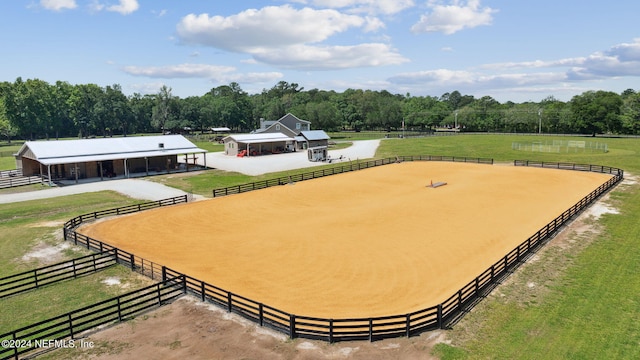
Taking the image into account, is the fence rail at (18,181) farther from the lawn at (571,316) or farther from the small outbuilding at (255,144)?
the lawn at (571,316)

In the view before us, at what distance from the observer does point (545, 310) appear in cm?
1692

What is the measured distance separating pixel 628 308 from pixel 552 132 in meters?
112

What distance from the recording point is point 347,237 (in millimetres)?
26500

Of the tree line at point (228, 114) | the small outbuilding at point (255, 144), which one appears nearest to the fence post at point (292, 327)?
the small outbuilding at point (255, 144)

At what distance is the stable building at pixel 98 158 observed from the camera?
46.9m

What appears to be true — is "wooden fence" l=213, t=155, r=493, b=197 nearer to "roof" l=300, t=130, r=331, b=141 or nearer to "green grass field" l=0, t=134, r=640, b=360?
"green grass field" l=0, t=134, r=640, b=360

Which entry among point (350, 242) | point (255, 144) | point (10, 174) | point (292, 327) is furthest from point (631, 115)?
point (10, 174)

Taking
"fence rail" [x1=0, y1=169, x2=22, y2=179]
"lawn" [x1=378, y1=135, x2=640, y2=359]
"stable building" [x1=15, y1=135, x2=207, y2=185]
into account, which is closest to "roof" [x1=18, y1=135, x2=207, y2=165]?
"stable building" [x1=15, y1=135, x2=207, y2=185]

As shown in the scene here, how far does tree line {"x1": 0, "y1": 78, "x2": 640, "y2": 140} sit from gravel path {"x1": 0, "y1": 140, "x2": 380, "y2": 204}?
46.4 m

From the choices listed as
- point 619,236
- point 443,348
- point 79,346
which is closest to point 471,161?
point 619,236

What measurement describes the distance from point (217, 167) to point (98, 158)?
14487 mm

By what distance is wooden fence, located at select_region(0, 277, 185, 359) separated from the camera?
14.2 metres

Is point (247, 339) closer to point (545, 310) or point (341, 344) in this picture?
point (341, 344)

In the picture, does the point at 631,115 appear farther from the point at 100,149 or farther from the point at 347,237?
the point at 100,149
